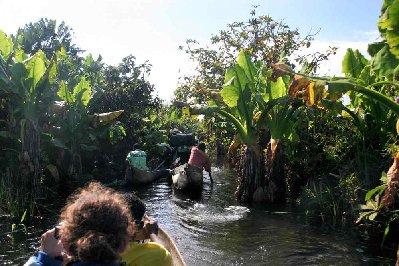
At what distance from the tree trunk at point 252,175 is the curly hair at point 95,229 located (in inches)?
351

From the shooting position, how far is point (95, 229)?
211 cm

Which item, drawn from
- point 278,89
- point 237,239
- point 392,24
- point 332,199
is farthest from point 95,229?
point 278,89

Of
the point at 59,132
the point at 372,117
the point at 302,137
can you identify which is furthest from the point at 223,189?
the point at 372,117

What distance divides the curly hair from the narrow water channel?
5.10 m

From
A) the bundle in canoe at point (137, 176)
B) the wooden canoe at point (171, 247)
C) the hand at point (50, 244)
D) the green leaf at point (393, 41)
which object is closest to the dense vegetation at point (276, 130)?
the green leaf at point (393, 41)

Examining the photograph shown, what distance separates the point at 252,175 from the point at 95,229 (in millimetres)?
9119

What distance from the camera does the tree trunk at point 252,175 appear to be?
430 inches

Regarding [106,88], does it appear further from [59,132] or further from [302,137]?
[302,137]

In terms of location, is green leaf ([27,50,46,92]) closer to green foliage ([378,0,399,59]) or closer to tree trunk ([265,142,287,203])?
tree trunk ([265,142,287,203])

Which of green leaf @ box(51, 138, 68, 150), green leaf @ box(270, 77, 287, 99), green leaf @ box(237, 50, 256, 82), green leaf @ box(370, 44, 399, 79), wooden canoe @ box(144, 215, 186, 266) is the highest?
green leaf @ box(237, 50, 256, 82)

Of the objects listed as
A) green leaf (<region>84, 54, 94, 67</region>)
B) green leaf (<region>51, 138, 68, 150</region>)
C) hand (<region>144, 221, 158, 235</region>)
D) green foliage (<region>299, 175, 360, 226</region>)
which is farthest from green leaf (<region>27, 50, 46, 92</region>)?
hand (<region>144, 221, 158, 235</region>)

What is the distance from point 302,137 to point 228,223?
9.91 feet

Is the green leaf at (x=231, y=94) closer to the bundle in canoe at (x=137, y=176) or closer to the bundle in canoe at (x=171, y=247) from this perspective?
the bundle in canoe at (x=137, y=176)

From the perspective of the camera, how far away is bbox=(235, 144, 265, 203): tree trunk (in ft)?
35.9
